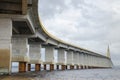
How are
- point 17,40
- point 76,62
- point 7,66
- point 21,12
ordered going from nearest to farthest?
point 7,66 < point 21,12 < point 17,40 < point 76,62

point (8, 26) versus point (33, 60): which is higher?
point (8, 26)

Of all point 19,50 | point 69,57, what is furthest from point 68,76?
point 69,57

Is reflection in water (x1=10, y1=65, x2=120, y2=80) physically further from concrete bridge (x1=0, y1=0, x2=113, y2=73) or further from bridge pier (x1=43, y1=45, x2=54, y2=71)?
bridge pier (x1=43, y1=45, x2=54, y2=71)

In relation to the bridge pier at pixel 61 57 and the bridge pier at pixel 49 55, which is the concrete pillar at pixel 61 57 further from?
the bridge pier at pixel 49 55

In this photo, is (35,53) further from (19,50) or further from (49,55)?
(19,50)

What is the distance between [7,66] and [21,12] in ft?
31.6

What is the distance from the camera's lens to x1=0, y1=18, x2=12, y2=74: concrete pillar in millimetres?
46406

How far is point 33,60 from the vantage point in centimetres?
9381

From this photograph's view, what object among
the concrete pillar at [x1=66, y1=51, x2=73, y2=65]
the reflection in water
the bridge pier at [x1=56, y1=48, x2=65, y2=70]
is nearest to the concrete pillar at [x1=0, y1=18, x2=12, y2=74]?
the reflection in water

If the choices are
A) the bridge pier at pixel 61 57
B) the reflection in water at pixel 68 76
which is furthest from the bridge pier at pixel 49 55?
the reflection in water at pixel 68 76

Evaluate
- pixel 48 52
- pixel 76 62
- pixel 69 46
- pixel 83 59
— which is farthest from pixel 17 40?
pixel 83 59

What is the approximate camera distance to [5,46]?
47.4 meters

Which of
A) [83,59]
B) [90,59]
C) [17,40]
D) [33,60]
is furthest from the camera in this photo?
[90,59]

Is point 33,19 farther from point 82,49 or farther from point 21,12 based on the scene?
point 82,49
